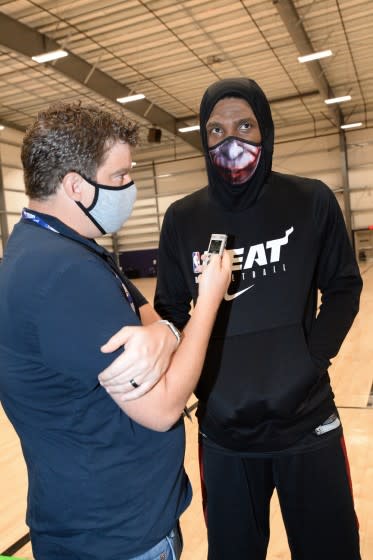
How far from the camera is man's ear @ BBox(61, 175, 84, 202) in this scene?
1147mm

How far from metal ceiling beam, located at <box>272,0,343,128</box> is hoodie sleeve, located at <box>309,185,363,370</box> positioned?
32.7ft

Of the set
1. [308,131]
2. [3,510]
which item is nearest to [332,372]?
[3,510]

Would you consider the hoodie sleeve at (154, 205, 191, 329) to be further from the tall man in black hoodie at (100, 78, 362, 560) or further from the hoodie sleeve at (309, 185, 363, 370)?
the hoodie sleeve at (309, 185, 363, 370)

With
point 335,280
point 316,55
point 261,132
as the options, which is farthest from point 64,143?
point 316,55

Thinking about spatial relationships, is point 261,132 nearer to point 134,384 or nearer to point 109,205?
point 109,205

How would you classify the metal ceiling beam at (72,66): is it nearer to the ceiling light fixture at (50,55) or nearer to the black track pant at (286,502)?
the ceiling light fixture at (50,55)

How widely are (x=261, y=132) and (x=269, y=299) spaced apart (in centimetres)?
55

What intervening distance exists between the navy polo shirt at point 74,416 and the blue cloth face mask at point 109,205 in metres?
0.06

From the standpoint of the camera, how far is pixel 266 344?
59.2 inches

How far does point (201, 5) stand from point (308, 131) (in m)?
11.7

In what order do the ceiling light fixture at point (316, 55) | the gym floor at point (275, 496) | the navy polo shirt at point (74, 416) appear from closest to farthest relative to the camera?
the navy polo shirt at point (74, 416) → the gym floor at point (275, 496) → the ceiling light fixture at point (316, 55)

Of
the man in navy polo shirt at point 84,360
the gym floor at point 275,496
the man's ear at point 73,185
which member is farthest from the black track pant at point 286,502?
the gym floor at point 275,496

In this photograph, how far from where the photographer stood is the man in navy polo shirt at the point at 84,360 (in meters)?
1.01

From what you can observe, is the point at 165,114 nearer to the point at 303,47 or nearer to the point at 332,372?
the point at 303,47
